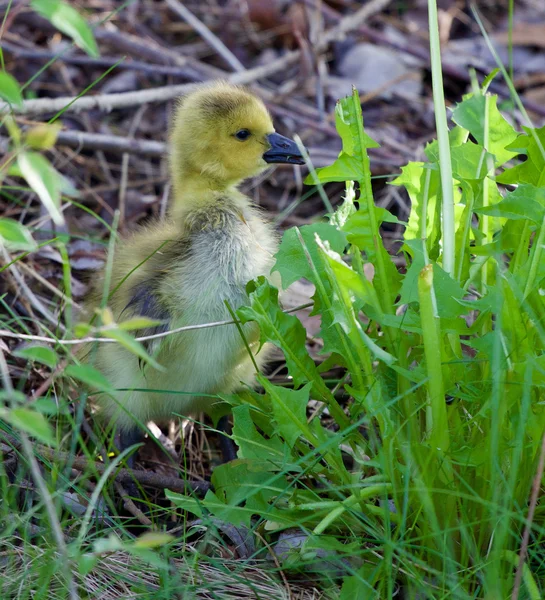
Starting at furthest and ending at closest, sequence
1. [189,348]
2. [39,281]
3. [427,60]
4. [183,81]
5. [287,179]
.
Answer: [427,60]
[183,81]
[287,179]
[39,281]
[189,348]

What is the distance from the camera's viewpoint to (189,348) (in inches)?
84.4

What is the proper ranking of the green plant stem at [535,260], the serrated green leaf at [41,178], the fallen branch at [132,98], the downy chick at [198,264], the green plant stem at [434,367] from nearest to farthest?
the serrated green leaf at [41,178]
the green plant stem at [434,367]
the green plant stem at [535,260]
the downy chick at [198,264]
the fallen branch at [132,98]

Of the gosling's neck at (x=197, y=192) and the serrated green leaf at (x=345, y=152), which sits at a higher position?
the serrated green leaf at (x=345, y=152)

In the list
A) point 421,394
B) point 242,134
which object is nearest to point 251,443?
point 421,394

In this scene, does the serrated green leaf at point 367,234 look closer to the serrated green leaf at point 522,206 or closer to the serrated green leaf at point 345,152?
the serrated green leaf at point 345,152

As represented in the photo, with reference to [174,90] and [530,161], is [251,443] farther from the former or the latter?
[174,90]

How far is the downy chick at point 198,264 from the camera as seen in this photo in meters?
2.16

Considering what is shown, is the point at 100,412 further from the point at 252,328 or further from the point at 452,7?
the point at 452,7

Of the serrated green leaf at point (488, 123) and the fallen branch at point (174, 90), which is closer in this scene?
the serrated green leaf at point (488, 123)

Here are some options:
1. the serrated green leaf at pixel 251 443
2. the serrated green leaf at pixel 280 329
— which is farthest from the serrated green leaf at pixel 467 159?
the serrated green leaf at pixel 251 443

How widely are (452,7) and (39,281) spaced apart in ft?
9.55

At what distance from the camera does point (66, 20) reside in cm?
127

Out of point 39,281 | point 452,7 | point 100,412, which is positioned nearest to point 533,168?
point 100,412

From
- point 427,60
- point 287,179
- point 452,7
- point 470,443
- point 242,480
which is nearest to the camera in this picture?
point 470,443
